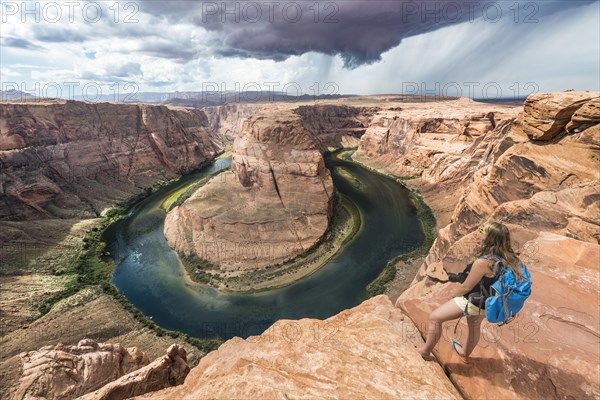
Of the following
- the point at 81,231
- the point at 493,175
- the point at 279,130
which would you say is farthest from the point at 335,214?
the point at 81,231

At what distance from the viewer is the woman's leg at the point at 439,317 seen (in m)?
6.69

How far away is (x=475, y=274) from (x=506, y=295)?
2.14ft

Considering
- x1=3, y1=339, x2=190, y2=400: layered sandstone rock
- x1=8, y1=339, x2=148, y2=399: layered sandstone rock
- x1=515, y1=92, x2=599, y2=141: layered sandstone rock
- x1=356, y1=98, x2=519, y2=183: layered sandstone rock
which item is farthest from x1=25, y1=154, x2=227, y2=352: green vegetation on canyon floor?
x1=356, y1=98, x2=519, y2=183: layered sandstone rock

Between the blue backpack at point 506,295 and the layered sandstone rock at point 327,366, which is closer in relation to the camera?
the blue backpack at point 506,295

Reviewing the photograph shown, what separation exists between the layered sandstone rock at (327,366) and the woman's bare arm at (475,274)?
2377mm

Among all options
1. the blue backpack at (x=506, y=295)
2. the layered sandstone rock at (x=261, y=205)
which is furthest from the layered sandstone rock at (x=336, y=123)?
the blue backpack at (x=506, y=295)

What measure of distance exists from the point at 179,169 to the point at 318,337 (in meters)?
87.8

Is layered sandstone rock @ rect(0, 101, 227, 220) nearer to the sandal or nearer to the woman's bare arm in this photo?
the sandal

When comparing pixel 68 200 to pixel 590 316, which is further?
pixel 68 200

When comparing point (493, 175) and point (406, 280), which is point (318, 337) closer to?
point (493, 175)

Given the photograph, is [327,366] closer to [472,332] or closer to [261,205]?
[472,332]

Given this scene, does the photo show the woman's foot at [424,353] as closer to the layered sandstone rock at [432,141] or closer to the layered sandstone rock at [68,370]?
the layered sandstone rock at [68,370]

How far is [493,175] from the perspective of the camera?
949 inches

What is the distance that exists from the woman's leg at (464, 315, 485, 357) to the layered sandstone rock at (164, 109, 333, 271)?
108 feet
